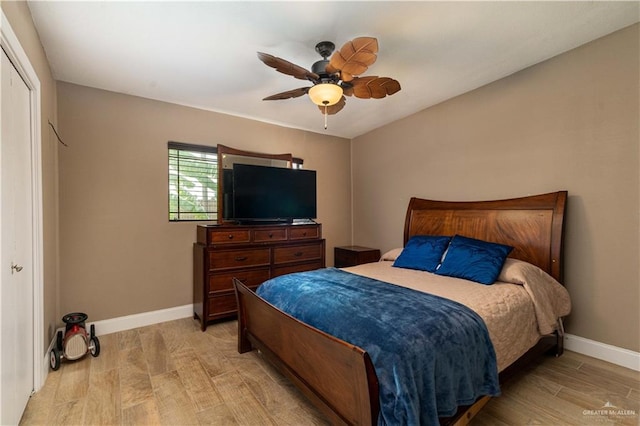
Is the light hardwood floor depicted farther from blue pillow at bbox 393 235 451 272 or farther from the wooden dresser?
blue pillow at bbox 393 235 451 272

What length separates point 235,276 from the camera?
3.20 metres

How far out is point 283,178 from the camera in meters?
3.79

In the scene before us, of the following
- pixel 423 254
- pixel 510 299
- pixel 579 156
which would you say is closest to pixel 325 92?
pixel 423 254

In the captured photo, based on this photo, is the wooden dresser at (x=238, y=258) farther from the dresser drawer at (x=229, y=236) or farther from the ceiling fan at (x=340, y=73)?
the ceiling fan at (x=340, y=73)

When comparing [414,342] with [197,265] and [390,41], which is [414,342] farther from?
[197,265]

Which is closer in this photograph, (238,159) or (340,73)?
(340,73)

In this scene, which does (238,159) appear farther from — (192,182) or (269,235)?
(269,235)

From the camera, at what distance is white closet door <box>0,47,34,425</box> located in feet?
4.97

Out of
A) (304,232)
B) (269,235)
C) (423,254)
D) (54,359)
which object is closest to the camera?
(54,359)

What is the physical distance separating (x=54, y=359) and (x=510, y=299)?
3.52 metres

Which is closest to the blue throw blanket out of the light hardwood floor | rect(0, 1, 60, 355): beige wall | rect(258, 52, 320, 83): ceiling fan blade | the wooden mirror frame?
the light hardwood floor

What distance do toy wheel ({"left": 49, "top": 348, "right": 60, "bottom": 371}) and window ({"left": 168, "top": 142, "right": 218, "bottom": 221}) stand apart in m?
1.56

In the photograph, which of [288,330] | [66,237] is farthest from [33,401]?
[288,330]

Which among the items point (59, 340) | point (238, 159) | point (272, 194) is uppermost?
point (238, 159)
